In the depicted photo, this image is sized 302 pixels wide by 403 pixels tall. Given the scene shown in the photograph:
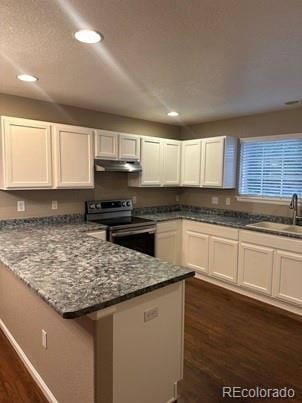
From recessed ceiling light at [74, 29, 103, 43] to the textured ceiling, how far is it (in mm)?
49

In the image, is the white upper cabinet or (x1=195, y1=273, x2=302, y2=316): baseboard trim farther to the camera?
the white upper cabinet

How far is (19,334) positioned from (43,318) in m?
0.65

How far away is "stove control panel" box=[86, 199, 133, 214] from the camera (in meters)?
3.89

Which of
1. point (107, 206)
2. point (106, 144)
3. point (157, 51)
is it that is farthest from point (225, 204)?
point (157, 51)

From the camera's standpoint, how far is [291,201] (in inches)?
145

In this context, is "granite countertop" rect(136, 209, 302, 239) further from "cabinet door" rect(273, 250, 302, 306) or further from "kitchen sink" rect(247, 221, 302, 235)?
"cabinet door" rect(273, 250, 302, 306)

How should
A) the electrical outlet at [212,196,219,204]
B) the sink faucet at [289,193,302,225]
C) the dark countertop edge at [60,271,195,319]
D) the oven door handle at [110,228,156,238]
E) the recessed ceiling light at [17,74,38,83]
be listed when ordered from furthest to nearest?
the electrical outlet at [212,196,219,204] < the sink faucet at [289,193,302,225] < the oven door handle at [110,228,156,238] < the recessed ceiling light at [17,74,38,83] < the dark countertop edge at [60,271,195,319]

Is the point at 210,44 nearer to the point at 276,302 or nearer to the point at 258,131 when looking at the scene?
the point at 258,131

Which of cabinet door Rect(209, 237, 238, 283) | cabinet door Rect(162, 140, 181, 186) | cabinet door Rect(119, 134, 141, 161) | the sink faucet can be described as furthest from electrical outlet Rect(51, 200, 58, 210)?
the sink faucet

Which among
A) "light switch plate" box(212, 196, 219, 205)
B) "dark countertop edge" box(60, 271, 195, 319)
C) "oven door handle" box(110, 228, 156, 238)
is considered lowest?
"oven door handle" box(110, 228, 156, 238)

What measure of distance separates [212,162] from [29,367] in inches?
133

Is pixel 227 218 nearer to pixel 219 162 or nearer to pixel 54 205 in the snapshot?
pixel 219 162

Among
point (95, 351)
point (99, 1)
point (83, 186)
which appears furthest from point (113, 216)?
point (99, 1)

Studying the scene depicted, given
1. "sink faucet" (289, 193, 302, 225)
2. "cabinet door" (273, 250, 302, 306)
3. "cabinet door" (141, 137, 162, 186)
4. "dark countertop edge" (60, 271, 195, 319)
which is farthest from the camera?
"cabinet door" (141, 137, 162, 186)
